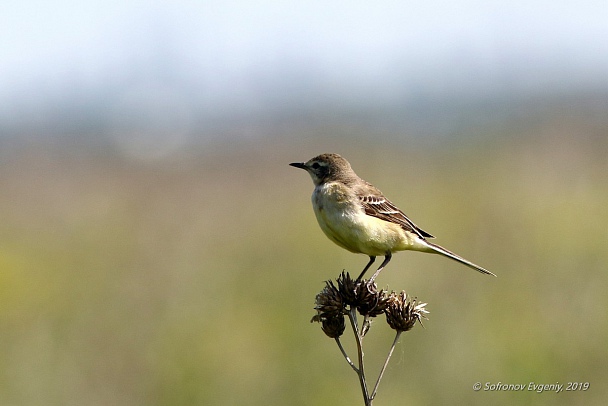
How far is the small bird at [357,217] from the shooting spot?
6246 mm

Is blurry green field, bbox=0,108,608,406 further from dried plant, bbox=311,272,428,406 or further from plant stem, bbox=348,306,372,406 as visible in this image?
plant stem, bbox=348,306,372,406

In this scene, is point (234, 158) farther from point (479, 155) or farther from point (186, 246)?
point (186, 246)

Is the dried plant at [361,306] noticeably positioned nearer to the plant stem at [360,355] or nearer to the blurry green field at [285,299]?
the plant stem at [360,355]

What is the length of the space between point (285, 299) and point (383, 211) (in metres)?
4.59

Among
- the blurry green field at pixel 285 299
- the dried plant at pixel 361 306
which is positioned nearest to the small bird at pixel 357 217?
the dried plant at pixel 361 306

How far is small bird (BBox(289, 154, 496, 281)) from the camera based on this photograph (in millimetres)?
6246

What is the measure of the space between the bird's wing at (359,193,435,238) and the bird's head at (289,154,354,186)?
0.90ft

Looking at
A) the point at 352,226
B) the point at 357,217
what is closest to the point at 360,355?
the point at 352,226

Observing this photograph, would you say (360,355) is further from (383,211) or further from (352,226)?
(383,211)

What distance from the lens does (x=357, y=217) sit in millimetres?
6312

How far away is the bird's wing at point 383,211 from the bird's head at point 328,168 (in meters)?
0.28

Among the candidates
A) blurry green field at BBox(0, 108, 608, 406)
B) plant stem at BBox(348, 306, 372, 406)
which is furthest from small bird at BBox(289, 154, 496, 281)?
blurry green field at BBox(0, 108, 608, 406)

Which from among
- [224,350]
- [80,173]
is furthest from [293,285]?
[80,173]

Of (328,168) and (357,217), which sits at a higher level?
(328,168)
